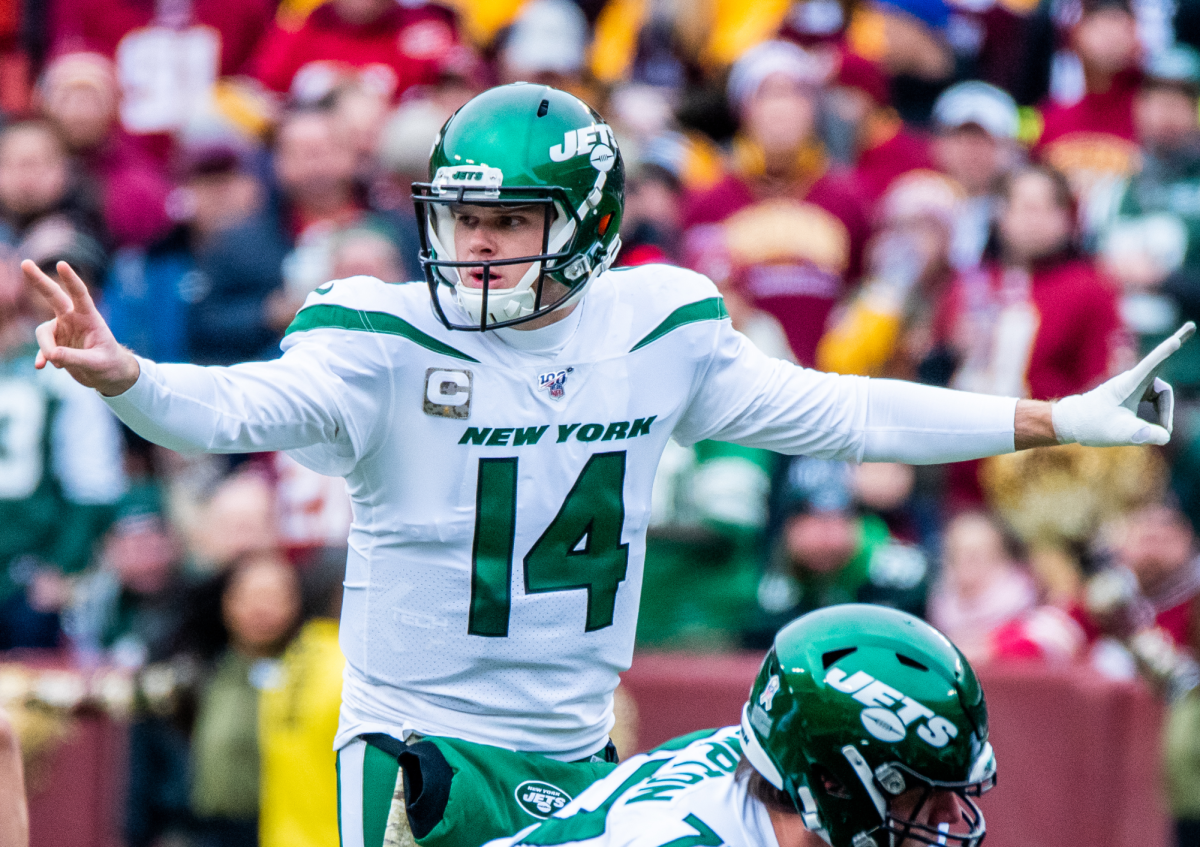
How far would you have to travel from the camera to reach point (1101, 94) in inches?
378

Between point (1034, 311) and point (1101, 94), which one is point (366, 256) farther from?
point (1101, 94)

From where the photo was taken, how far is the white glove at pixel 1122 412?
3.94m

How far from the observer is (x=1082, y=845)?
6.64 meters

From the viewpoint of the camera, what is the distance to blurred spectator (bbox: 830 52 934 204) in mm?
9188

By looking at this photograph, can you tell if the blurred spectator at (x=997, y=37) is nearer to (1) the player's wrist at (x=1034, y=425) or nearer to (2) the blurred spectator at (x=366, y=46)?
(2) the blurred spectator at (x=366, y=46)

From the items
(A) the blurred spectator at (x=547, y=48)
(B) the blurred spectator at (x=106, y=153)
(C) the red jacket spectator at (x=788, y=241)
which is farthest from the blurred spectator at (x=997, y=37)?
(B) the blurred spectator at (x=106, y=153)

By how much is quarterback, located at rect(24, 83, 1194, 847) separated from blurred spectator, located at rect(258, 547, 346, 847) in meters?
2.01

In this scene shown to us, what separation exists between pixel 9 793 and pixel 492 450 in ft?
4.08

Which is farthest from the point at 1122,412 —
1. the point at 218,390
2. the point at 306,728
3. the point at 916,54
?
the point at 916,54

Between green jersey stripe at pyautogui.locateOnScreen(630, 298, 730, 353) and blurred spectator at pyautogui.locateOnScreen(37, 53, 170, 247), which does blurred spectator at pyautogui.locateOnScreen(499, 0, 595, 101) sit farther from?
green jersey stripe at pyautogui.locateOnScreen(630, 298, 730, 353)

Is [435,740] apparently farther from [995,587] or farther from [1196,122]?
[1196,122]

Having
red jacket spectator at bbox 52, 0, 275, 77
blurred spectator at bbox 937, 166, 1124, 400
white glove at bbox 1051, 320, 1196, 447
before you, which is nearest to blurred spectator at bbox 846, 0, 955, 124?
blurred spectator at bbox 937, 166, 1124, 400

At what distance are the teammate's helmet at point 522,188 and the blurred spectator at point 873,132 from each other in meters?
5.02

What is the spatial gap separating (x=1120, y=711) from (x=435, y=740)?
11.6ft
